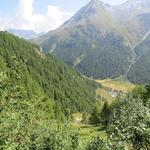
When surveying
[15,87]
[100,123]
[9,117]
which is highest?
[15,87]

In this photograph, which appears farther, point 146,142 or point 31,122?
point 31,122

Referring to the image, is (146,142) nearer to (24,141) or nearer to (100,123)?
(24,141)

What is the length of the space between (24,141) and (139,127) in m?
10.6

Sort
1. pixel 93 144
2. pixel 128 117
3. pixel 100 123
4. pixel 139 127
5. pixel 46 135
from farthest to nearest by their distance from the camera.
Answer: pixel 100 123
pixel 46 135
pixel 93 144
pixel 128 117
pixel 139 127

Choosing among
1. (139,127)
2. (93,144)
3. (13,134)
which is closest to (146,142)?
(139,127)

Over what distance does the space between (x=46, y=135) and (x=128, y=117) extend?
9423 millimetres

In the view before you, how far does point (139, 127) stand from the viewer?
82.5 ft

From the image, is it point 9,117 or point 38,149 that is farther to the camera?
point 38,149

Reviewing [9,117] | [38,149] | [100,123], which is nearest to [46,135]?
[38,149]

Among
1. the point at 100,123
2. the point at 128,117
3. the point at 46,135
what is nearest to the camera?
the point at 128,117

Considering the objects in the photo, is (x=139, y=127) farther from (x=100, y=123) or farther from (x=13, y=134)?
(x=100, y=123)

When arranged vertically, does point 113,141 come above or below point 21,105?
below

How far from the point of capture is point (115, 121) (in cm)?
2725

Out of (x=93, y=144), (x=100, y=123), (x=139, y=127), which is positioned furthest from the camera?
(x=100, y=123)
